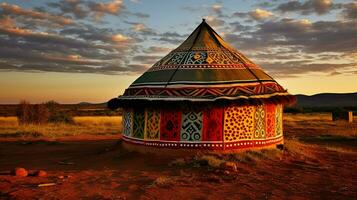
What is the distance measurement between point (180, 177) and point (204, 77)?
3.28 metres

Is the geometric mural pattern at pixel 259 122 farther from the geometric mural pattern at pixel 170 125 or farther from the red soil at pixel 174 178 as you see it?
the geometric mural pattern at pixel 170 125

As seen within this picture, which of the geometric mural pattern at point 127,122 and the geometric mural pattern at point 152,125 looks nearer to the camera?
the geometric mural pattern at point 152,125

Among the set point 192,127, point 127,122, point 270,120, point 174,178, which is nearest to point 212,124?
point 192,127

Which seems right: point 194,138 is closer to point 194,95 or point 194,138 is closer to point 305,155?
point 194,95

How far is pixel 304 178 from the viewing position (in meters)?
7.07

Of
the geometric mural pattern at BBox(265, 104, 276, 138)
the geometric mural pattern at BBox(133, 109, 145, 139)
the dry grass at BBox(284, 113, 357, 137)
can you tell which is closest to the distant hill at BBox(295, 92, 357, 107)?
the dry grass at BBox(284, 113, 357, 137)

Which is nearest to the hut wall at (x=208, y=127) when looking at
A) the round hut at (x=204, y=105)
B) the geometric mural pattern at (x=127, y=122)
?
the round hut at (x=204, y=105)

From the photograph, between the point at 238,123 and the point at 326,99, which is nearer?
the point at 238,123

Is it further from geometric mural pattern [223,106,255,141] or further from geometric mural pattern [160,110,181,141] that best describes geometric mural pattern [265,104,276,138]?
geometric mural pattern [160,110,181,141]

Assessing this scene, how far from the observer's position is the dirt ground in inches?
234

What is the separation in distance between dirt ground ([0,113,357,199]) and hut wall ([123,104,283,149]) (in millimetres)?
422

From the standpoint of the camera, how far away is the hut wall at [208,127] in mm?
9070

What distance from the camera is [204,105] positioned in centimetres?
877

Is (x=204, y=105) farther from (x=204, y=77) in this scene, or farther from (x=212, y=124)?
(x=204, y=77)
